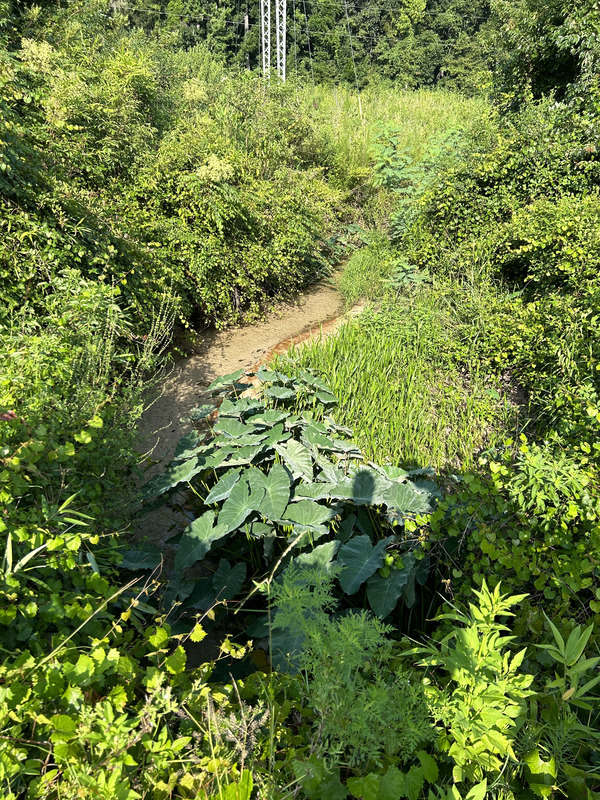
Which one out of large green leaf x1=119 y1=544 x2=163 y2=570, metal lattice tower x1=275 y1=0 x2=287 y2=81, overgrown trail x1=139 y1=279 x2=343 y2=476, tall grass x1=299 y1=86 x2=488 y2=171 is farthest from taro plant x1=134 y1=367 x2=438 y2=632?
metal lattice tower x1=275 y1=0 x2=287 y2=81

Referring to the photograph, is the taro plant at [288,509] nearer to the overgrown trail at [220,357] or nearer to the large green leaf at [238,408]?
the large green leaf at [238,408]

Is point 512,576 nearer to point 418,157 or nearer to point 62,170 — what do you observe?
point 62,170

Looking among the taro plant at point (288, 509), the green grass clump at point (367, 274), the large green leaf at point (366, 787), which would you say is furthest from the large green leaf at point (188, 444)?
the green grass clump at point (367, 274)

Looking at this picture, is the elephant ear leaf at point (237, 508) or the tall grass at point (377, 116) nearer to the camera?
the elephant ear leaf at point (237, 508)

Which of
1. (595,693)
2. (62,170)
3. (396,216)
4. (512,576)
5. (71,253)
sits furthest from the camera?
(396,216)

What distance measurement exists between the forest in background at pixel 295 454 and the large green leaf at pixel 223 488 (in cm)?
2

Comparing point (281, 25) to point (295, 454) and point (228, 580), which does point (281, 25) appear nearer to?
point (295, 454)

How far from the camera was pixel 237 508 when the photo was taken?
2307 millimetres

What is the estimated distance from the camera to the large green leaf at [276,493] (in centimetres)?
223

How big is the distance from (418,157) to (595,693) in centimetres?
953

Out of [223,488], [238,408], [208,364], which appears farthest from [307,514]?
[208,364]

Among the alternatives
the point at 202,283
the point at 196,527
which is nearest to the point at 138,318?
the point at 202,283

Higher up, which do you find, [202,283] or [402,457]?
[202,283]

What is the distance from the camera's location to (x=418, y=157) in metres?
9.20
